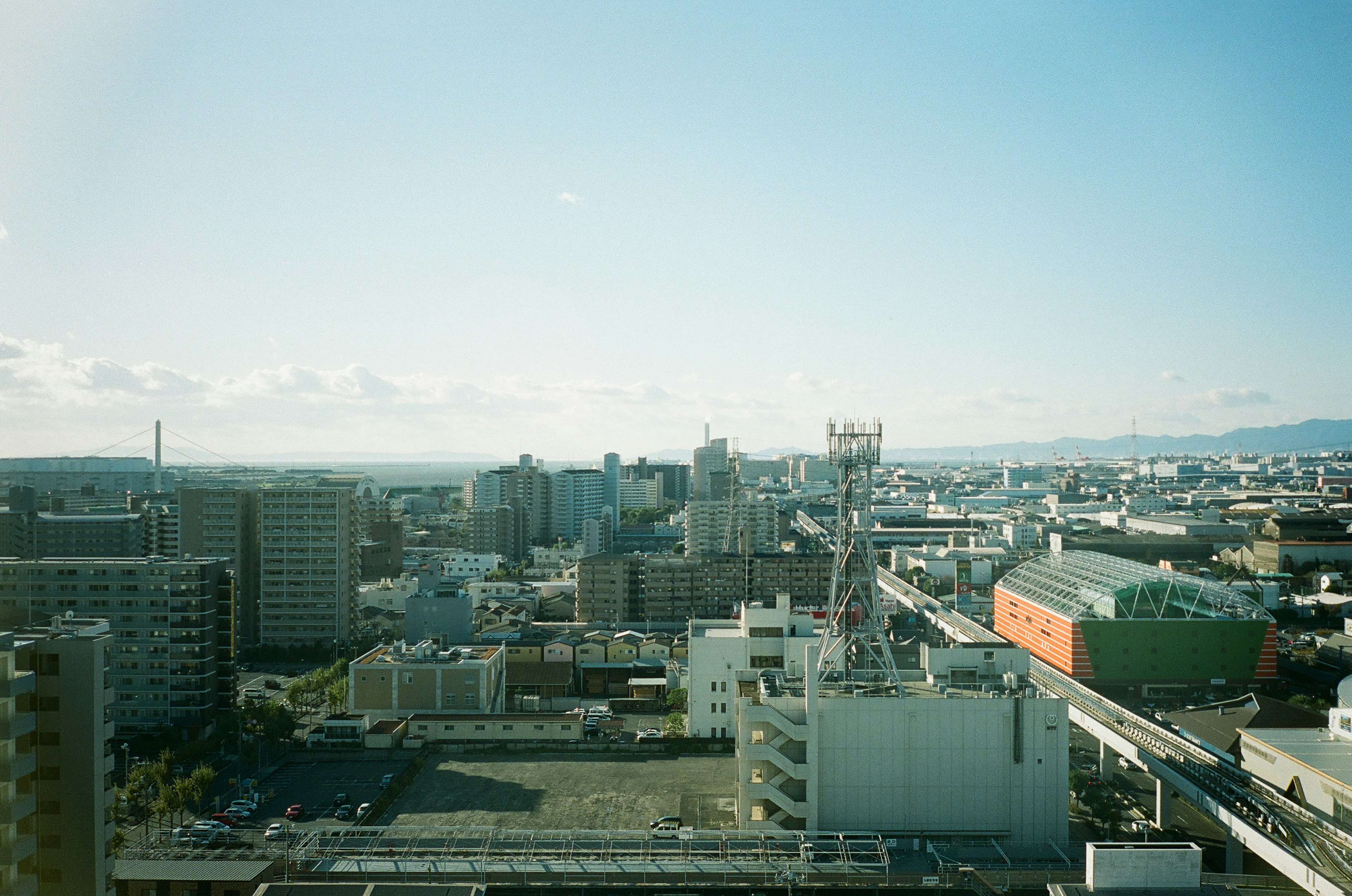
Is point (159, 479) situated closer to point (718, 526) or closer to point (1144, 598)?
point (718, 526)

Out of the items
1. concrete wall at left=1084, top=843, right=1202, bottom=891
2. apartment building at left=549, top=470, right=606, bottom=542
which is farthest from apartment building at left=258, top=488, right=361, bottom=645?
apartment building at left=549, top=470, right=606, bottom=542

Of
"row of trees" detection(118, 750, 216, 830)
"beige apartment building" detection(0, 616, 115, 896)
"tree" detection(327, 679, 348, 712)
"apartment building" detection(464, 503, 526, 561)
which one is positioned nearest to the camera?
"beige apartment building" detection(0, 616, 115, 896)

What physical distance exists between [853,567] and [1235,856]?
11.4 feet

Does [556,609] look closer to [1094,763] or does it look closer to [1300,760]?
[1094,763]

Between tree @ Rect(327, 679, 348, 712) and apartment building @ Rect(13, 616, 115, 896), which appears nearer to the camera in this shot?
apartment building @ Rect(13, 616, 115, 896)

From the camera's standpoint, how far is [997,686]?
711 cm

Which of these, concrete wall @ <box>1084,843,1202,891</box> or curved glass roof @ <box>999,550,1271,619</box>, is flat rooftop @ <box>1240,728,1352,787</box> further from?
curved glass roof @ <box>999,550,1271,619</box>

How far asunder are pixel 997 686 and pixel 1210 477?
61145mm

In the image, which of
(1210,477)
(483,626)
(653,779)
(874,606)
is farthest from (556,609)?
(1210,477)

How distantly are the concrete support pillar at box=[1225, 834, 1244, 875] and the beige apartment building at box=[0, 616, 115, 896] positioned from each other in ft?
23.4

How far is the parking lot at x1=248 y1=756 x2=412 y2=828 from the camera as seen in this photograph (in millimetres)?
8305

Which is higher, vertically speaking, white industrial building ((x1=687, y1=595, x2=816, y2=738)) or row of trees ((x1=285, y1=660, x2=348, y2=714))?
white industrial building ((x1=687, y1=595, x2=816, y2=738))

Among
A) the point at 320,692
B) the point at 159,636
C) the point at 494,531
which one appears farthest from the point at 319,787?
the point at 494,531

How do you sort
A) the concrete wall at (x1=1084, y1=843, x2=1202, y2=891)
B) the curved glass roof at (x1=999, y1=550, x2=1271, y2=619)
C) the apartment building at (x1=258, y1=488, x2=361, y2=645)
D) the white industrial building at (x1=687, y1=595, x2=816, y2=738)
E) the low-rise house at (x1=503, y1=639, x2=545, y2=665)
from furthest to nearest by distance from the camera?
the apartment building at (x1=258, y1=488, x2=361, y2=645)
the low-rise house at (x1=503, y1=639, x2=545, y2=665)
the curved glass roof at (x1=999, y1=550, x2=1271, y2=619)
the white industrial building at (x1=687, y1=595, x2=816, y2=738)
the concrete wall at (x1=1084, y1=843, x2=1202, y2=891)
